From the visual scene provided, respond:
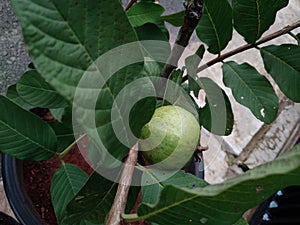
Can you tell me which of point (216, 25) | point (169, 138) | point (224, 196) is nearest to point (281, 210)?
point (216, 25)

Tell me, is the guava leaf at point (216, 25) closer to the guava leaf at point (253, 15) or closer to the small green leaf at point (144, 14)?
the guava leaf at point (253, 15)

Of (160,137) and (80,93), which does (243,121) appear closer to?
(160,137)

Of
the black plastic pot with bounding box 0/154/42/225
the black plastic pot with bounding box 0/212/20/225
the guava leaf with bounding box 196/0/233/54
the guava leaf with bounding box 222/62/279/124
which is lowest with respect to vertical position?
the black plastic pot with bounding box 0/212/20/225

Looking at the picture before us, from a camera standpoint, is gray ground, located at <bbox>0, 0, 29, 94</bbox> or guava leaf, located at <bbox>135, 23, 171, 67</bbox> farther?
gray ground, located at <bbox>0, 0, 29, 94</bbox>

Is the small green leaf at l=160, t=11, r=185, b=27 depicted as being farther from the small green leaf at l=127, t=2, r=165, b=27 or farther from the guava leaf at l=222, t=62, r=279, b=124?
the guava leaf at l=222, t=62, r=279, b=124

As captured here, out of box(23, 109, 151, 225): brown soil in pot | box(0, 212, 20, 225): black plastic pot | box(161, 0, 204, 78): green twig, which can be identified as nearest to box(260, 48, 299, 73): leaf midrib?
box(161, 0, 204, 78): green twig

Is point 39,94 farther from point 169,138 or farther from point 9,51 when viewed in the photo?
point 9,51
